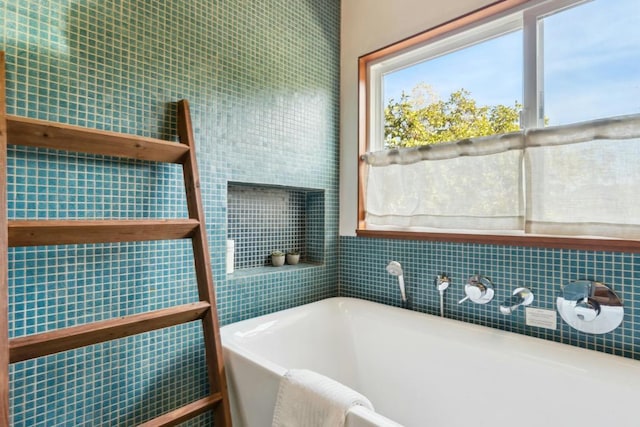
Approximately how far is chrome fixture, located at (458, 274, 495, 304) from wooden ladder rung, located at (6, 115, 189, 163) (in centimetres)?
143

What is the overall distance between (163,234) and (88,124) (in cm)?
49

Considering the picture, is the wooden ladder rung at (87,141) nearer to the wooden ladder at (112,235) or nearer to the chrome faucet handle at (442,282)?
the wooden ladder at (112,235)

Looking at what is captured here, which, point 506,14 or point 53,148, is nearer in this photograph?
point 53,148

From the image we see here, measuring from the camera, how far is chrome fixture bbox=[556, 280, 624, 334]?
1321mm

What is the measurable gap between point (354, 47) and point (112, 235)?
6.05 feet

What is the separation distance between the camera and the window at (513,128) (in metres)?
1.37

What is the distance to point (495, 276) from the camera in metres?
1.63

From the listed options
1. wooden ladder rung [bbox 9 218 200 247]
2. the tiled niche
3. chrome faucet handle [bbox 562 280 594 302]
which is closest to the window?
chrome faucet handle [bbox 562 280 594 302]

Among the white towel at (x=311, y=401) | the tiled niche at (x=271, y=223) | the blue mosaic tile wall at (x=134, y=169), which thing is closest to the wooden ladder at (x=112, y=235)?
the blue mosaic tile wall at (x=134, y=169)

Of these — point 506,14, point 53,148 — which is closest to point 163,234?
point 53,148

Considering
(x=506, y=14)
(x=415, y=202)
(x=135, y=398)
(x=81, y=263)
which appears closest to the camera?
(x=81, y=263)

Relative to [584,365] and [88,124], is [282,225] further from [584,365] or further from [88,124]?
[584,365]

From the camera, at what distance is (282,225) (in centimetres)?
228

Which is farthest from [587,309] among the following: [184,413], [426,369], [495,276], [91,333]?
[91,333]
